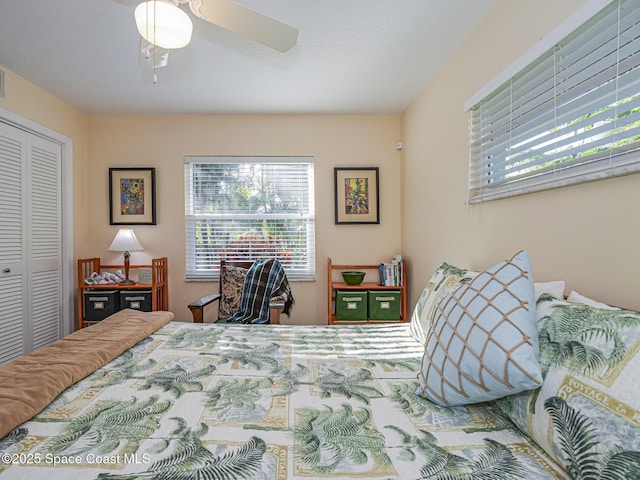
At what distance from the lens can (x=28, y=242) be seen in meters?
3.08

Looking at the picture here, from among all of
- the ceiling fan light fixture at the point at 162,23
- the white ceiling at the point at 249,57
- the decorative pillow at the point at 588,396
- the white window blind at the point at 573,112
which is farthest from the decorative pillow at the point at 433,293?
the ceiling fan light fixture at the point at 162,23

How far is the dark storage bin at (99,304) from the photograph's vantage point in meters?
3.36

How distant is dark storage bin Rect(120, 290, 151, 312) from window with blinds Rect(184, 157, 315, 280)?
49cm

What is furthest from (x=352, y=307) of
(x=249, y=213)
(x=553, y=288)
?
(x=553, y=288)

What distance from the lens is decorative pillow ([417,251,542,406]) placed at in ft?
3.23

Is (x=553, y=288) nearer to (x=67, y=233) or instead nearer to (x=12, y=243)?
(x=12, y=243)

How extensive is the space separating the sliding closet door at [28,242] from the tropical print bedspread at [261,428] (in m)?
2.11

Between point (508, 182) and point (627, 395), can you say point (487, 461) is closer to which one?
point (627, 395)

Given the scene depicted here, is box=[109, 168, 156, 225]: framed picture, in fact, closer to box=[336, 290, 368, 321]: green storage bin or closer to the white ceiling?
the white ceiling

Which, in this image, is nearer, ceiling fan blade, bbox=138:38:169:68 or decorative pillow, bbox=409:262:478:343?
ceiling fan blade, bbox=138:38:169:68

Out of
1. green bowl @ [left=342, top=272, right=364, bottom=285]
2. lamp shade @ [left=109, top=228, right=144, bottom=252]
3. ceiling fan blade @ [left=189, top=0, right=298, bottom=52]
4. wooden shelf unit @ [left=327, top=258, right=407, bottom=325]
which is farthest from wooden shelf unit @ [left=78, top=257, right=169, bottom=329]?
ceiling fan blade @ [left=189, top=0, right=298, bottom=52]

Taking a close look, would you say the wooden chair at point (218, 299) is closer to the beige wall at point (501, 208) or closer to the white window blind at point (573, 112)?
the beige wall at point (501, 208)

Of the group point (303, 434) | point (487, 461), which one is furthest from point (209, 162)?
point (487, 461)

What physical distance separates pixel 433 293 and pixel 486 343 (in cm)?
89
